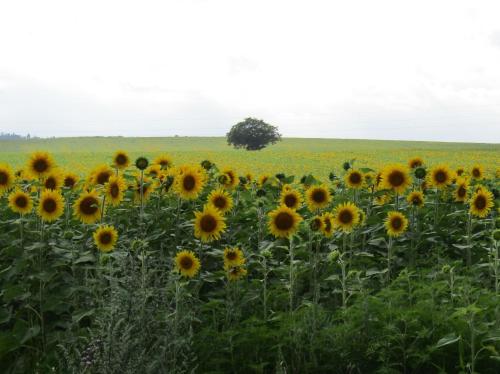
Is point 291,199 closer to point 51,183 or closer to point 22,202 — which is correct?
point 51,183

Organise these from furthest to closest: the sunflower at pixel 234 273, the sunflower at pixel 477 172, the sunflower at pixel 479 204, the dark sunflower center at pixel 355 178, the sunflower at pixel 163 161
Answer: the sunflower at pixel 477 172 → the sunflower at pixel 163 161 → the dark sunflower center at pixel 355 178 → the sunflower at pixel 479 204 → the sunflower at pixel 234 273

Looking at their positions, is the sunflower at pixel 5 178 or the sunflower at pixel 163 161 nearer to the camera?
the sunflower at pixel 5 178

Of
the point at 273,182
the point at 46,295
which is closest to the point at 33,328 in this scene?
the point at 46,295

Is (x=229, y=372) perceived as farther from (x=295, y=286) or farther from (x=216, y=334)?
(x=295, y=286)

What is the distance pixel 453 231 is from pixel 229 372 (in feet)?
13.6

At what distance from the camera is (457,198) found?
762 cm

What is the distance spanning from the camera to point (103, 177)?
637 cm

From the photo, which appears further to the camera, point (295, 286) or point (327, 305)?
point (327, 305)

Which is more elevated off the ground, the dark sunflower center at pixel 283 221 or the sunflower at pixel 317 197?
the sunflower at pixel 317 197

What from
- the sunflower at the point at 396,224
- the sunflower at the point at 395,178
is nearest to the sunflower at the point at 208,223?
the sunflower at the point at 396,224

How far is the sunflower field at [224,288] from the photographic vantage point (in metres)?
4.16

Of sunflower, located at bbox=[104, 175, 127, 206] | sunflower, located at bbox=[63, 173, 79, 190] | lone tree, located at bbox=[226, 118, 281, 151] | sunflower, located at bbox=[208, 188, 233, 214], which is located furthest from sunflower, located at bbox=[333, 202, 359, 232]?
lone tree, located at bbox=[226, 118, 281, 151]

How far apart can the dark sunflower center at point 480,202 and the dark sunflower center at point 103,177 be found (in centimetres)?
404

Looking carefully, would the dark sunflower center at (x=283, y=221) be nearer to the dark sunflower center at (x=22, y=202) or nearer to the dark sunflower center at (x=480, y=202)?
the dark sunflower center at (x=22, y=202)
